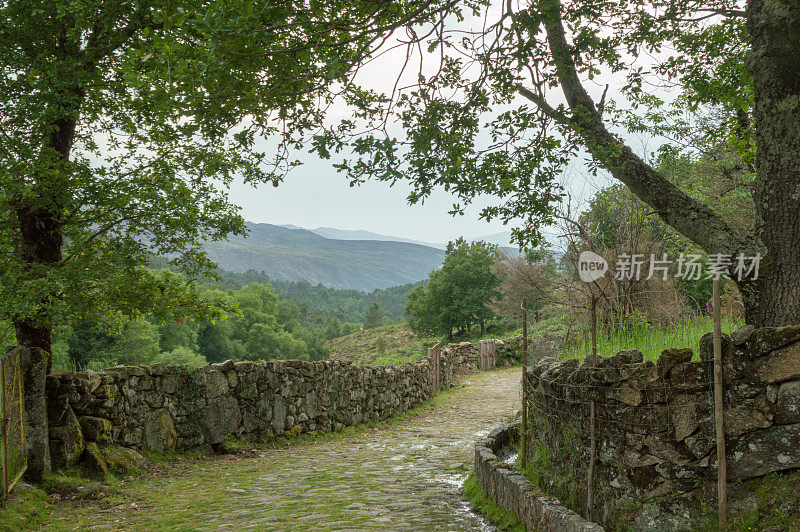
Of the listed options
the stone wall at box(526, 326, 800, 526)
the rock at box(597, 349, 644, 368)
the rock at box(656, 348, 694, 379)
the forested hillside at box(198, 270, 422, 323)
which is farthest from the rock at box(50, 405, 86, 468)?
the forested hillside at box(198, 270, 422, 323)

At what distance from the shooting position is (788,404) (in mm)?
4082

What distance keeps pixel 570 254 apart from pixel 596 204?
1.80m

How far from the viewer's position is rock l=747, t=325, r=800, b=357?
413 centimetres

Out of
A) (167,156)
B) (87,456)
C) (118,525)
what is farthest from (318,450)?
(167,156)

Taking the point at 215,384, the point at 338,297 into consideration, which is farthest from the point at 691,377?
the point at 338,297

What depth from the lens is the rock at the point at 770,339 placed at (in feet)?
13.6

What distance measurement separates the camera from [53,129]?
23.0 ft

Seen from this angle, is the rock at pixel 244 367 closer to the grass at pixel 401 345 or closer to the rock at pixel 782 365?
the rock at pixel 782 365

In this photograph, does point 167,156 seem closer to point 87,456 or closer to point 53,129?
point 53,129

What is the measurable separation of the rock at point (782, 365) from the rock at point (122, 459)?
23.3 feet

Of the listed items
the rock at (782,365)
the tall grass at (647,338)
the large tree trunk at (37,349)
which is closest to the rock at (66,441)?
the large tree trunk at (37,349)

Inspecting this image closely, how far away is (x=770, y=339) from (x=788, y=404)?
1.54ft

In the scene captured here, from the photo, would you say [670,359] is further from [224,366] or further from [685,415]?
[224,366]

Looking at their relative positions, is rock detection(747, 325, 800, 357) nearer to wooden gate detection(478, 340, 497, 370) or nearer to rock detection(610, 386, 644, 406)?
rock detection(610, 386, 644, 406)
